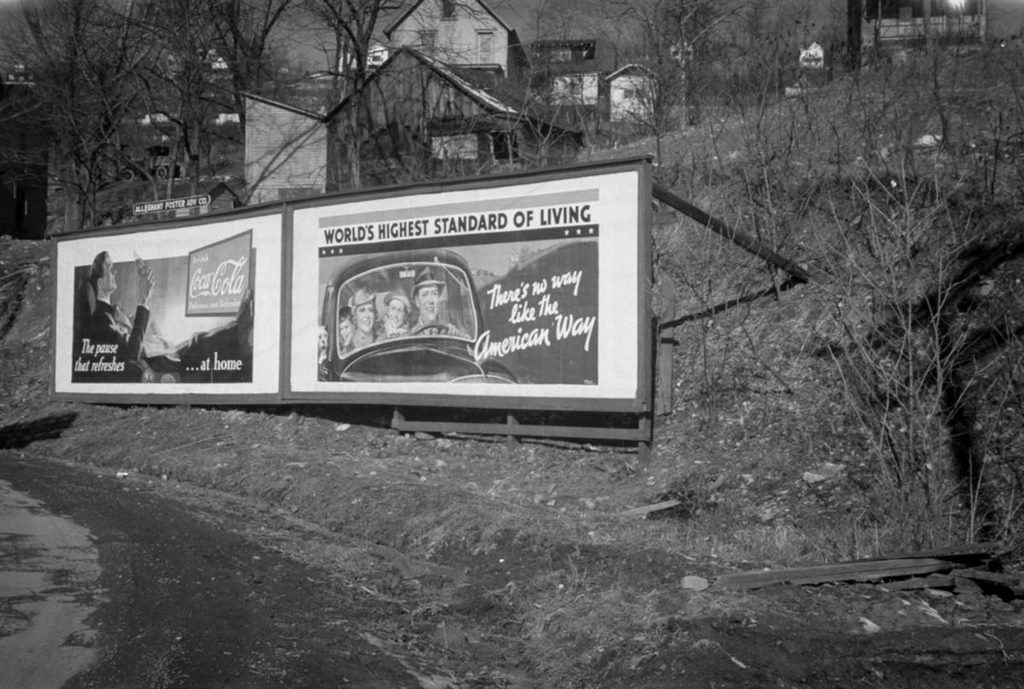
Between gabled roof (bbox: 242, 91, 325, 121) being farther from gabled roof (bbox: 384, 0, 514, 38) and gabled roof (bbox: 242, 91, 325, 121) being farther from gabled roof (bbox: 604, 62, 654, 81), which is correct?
gabled roof (bbox: 604, 62, 654, 81)

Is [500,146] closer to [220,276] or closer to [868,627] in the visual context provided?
[220,276]

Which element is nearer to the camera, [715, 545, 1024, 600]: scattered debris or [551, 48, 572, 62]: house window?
[715, 545, 1024, 600]: scattered debris

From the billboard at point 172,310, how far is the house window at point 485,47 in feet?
54.3

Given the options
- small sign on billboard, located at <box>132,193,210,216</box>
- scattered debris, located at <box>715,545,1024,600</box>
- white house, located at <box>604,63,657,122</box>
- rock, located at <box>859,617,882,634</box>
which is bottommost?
rock, located at <box>859,617,882,634</box>

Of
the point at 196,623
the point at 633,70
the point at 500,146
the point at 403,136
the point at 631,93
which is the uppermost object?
the point at 633,70

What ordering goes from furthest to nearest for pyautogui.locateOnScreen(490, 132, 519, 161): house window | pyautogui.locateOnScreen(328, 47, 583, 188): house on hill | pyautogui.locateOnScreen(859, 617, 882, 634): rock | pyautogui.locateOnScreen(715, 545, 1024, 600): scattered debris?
1. pyautogui.locateOnScreen(490, 132, 519, 161): house window
2. pyautogui.locateOnScreen(328, 47, 583, 188): house on hill
3. pyautogui.locateOnScreen(715, 545, 1024, 600): scattered debris
4. pyautogui.locateOnScreen(859, 617, 882, 634): rock

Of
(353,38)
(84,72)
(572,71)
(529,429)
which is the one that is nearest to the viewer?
A: (529,429)

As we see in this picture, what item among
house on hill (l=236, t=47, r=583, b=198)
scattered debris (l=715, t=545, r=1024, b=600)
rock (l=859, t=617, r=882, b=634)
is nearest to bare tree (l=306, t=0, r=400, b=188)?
house on hill (l=236, t=47, r=583, b=198)

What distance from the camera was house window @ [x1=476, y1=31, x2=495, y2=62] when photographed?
35125 millimetres

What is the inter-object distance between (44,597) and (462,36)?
3226cm

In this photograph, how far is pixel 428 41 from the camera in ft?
98.1

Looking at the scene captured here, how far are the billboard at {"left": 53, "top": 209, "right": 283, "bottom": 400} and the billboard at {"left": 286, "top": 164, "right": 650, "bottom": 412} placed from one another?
870 mm

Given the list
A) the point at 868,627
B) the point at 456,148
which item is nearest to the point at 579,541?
the point at 868,627

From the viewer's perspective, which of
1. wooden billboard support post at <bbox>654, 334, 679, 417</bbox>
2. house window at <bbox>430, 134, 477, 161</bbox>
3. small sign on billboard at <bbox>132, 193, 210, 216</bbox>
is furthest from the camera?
house window at <bbox>430, 134, 477, 161</bbox>
